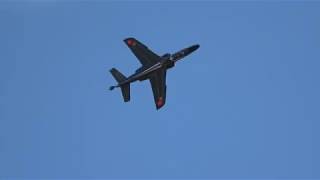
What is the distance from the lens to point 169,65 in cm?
9838

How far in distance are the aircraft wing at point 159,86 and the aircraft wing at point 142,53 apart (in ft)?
9.05

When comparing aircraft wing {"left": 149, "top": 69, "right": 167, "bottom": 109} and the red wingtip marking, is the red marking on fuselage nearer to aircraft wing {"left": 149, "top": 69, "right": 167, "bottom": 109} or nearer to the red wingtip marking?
aircraft wing {"left": 149, "top": 69, "right": 167, "bottom": 109}

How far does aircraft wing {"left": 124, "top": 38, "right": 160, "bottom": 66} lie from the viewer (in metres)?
98.9

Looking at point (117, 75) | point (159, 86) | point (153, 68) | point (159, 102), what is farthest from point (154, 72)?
point (117, 75)

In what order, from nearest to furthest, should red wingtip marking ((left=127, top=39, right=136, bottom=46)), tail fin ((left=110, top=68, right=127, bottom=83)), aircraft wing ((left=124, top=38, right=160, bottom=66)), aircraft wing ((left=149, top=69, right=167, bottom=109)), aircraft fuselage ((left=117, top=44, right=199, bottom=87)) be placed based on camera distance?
1. aircraft wing ((left=149, top=69, right=167, bottom=109))
2. aircraft fuselage ((left=117, top=44, right=199, bottom=87))
3. aircraft wing ((left=124, top=38, right=160, bottom=66))
4. tail fin ((left=110, top=68, right=127, bottom=83))
5. red wingtip marking ((left=127, top=39, right=136, bottom=46))

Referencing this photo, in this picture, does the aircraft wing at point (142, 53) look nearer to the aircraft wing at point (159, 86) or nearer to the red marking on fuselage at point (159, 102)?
the aircraft wing at point (159, 86)

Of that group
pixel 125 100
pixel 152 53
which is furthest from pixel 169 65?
pixel 125 100

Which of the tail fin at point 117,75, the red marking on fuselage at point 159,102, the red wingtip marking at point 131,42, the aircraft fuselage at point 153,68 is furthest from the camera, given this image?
the red wingtip marking at point 131,42

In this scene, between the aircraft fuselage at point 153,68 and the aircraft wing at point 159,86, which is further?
the aircraft fuselage at point 153,68

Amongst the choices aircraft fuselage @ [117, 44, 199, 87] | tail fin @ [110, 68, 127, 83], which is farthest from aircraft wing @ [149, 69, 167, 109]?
tail fin @ [110, 68, 127, 83]

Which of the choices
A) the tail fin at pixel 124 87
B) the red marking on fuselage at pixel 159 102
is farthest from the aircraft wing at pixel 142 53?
the red marking on fuselage at pixel 159 102

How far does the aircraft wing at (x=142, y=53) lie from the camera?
324ft

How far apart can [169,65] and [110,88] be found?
43.5 feet

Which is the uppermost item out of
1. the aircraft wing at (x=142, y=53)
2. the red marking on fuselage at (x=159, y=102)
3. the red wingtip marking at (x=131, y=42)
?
the red wingtip marking at (x=131, y=42)
